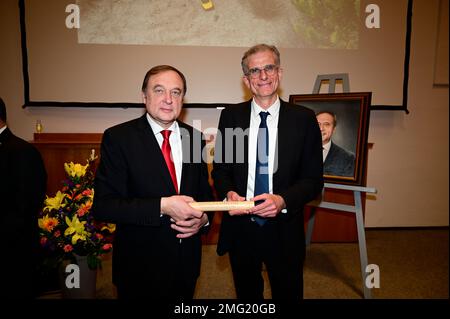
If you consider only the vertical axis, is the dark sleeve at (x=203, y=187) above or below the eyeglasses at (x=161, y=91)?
below

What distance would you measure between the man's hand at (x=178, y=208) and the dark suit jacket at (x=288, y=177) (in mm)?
337

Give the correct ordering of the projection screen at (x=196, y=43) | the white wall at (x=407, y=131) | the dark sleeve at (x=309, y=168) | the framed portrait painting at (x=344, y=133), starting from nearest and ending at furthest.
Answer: the dark sleeve at (x=309, y=168) → the framed portrait painting at (x=344, y=133) → the projection screen at (x=196, y=43) → the white wall at (x=407, y=131)

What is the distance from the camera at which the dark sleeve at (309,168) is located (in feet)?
4.58

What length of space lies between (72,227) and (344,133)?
2.10 m

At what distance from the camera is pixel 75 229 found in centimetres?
191

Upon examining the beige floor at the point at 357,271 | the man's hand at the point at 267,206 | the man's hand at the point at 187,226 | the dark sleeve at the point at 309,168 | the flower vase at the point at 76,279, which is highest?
the dark sleeve at the point at 309,168

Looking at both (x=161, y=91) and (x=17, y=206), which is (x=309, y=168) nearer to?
(x=161, y=91)

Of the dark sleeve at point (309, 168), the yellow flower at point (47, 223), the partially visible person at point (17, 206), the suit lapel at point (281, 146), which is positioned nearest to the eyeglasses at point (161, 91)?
the suit lapel at point (281, 146)

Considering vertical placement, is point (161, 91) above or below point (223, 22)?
below

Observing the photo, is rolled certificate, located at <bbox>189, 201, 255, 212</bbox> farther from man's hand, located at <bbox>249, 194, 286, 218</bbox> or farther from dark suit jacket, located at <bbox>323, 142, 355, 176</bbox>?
dark suit jacket, located at <bbox>323, 142, 355, 176</bbox>

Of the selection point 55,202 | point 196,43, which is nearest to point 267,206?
point 55,202

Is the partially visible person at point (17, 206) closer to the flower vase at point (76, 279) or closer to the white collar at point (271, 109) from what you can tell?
the flower vase at point (76, 279)
